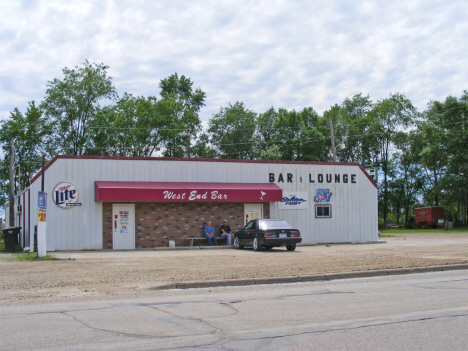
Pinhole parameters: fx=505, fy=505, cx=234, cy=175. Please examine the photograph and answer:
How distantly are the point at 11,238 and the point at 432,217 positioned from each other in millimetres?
45341

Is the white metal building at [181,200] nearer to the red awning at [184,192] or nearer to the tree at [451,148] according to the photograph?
the red awning at [184,192]

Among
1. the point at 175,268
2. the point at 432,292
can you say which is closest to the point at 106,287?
the point at 175,268

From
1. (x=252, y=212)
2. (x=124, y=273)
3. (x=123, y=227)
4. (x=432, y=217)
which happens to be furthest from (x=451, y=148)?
(x=124, y=273)

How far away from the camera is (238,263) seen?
1600cm

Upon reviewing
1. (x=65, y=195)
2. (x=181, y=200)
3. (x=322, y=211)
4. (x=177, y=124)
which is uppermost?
(x=177, y=124)

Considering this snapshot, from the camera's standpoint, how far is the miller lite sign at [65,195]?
2420 centimetres

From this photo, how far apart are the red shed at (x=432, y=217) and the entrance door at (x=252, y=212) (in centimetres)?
3345

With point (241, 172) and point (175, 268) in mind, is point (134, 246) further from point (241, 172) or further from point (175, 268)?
point (175, 268)

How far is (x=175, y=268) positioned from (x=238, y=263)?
233 centimetres

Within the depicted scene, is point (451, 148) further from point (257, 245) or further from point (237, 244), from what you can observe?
point (257, 245)

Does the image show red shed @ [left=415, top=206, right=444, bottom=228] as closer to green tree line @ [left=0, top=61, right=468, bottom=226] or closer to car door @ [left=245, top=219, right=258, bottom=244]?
green tree line @ [left=0, top=61, right=468, bottom=226]

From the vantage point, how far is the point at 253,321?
7.38m

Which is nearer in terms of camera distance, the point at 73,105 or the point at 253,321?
the point at 253,321

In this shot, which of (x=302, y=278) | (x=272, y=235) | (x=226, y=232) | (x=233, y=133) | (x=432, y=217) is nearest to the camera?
(x=302, y=278)
